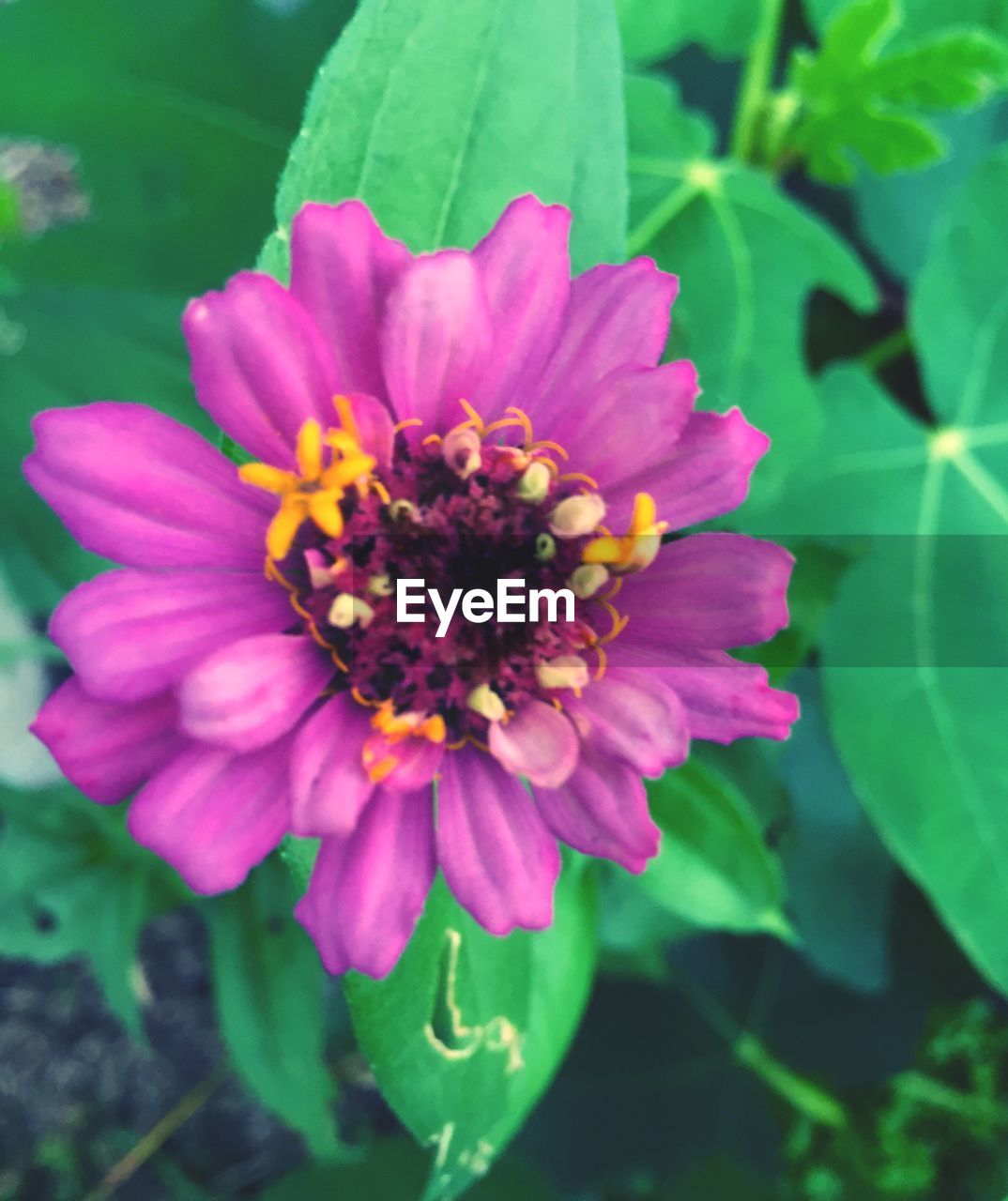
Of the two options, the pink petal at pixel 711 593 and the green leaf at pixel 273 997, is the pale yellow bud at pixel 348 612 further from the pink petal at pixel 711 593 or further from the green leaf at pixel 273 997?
the green leaf at pixel 273 997

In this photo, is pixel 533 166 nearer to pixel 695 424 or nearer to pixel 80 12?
pixel 695 424

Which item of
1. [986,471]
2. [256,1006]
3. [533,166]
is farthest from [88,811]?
[986,471]

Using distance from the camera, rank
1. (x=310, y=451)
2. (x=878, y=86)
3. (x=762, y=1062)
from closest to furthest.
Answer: (x=310, y=451), (x=878, y=86), (x=762, y=1062)

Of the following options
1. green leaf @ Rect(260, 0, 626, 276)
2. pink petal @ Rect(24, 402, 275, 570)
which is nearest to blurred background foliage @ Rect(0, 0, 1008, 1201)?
green leaf @ Rect(260, 0, 626, 276)

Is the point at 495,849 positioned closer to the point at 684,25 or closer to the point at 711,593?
the point at 711,593

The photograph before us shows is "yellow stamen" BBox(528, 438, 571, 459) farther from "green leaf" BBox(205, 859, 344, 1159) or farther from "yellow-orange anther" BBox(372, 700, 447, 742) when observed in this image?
"green leaf" BBox(205, 859, 344, 1159)

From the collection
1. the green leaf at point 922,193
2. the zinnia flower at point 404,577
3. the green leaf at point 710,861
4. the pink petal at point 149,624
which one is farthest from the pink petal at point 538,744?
the green leaf at point 922,193

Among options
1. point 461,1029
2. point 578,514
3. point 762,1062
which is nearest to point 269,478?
point 578,514
